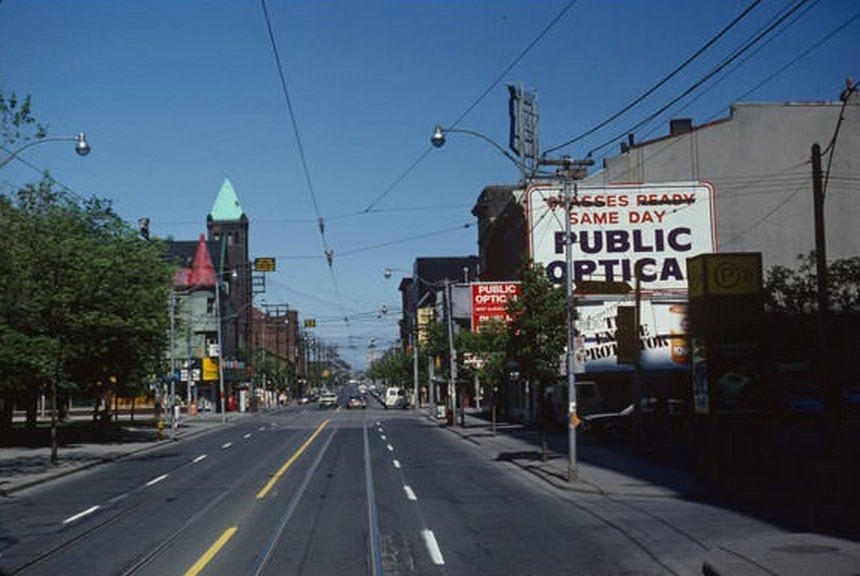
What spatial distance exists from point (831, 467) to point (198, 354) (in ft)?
257

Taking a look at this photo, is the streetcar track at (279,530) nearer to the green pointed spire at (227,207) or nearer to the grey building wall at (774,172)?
the grey building wall at (774,172)

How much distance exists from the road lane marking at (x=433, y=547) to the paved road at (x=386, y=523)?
0.06 metres

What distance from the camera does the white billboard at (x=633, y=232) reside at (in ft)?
169

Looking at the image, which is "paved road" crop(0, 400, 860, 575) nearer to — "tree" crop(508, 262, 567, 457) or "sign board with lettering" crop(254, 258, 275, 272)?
"tree" crop(508, 262, 567, 457)

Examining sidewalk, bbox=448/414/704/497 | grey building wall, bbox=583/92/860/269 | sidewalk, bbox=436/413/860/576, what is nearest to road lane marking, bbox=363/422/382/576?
sidewalk, bbox=436/413/860/576

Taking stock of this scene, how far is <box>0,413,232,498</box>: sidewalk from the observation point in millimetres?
26688

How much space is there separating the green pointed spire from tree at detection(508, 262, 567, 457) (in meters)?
92.3

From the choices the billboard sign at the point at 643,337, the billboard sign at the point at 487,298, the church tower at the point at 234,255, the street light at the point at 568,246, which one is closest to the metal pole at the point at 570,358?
the street light at the point at 568,246

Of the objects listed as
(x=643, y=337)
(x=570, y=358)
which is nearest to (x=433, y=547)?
(x=570, y=358)

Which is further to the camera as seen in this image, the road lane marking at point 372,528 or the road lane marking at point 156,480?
the road lane marking at point 156,480

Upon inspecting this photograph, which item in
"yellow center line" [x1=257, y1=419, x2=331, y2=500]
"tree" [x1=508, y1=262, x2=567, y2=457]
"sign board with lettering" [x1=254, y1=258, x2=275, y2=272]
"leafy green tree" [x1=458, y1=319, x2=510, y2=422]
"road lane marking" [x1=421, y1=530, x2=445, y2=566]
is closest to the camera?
"road lane marking" [x1=421, y1=530, x2=445, y2=566]

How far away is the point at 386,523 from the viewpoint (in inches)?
651

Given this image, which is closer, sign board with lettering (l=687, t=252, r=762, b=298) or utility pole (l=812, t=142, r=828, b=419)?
sign board with lettering (l=687, t=252, r=762, b=298)

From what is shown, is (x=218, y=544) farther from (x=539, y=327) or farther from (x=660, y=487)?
(x=539, y=327)
